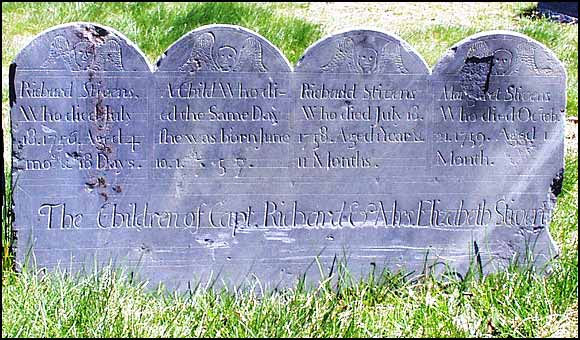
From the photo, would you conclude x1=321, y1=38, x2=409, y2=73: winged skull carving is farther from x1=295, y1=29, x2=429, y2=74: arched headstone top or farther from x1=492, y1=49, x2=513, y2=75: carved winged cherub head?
x1=492, y1=49, x2=513, y2=75: carved winged cherub head

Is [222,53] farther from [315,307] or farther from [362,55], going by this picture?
[315,307]

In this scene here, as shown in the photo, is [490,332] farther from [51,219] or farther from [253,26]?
[253,26]

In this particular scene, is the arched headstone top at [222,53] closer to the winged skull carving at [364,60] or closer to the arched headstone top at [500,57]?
the winged skull carving at [364,60]

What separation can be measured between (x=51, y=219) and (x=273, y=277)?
1.12 meters

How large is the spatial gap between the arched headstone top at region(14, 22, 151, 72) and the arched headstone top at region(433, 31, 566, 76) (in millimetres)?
1478

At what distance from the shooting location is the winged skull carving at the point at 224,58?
4164 millimetres

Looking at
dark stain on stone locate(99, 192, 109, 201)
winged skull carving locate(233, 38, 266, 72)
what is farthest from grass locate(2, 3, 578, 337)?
winged skull carving locate(233, 38, 266, 72)

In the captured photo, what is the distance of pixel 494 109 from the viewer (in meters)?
4.39

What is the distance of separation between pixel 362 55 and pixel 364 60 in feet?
0.09

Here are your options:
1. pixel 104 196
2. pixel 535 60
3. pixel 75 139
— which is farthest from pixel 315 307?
pixel 535 60

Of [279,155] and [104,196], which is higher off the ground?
[279,155]

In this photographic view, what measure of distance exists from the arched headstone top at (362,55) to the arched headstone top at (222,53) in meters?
0.15

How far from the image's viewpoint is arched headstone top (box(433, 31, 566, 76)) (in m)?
4.32

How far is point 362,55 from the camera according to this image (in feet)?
14.0
